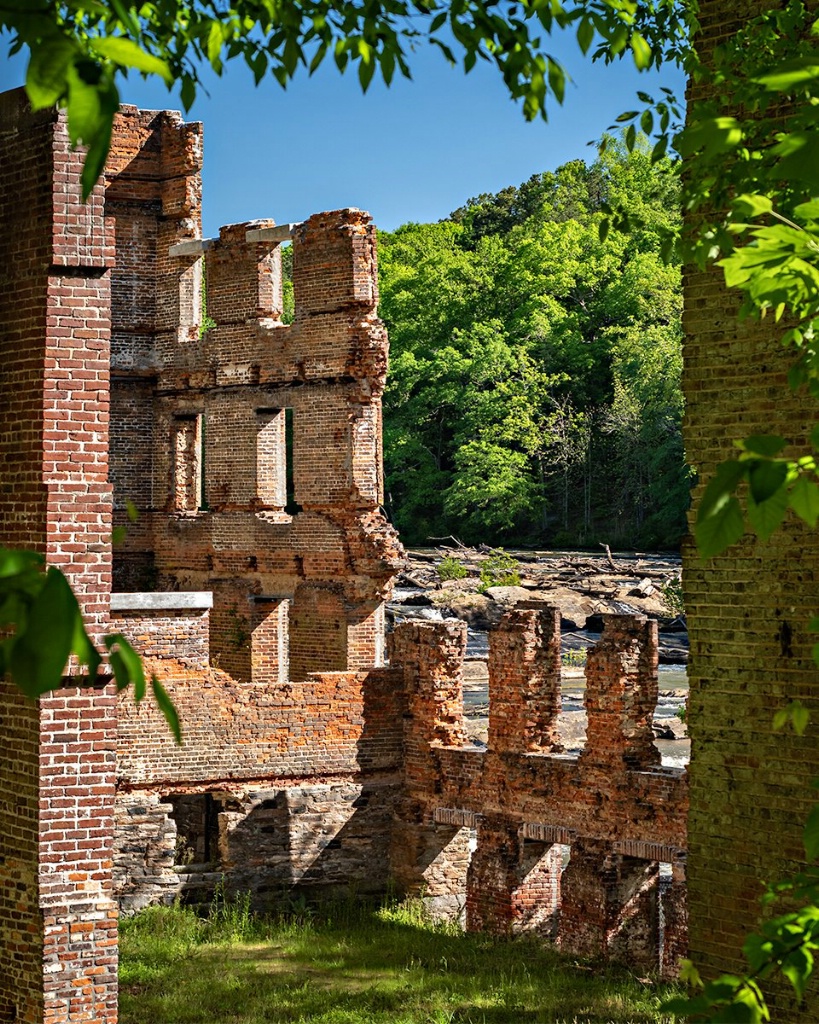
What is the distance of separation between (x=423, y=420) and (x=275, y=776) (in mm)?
39172

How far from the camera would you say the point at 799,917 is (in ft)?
14.2

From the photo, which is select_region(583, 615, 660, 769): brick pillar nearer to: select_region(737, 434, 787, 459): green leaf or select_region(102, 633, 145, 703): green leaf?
select_region(737, 434, 787, 459): green leaf

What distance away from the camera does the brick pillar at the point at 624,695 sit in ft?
53.9

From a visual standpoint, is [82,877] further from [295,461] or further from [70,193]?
[295,461]

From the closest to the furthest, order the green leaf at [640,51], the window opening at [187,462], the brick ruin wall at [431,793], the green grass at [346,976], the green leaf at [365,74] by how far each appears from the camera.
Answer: the green leaf at [365,74], the green leaf at [640,51], the green grass at [346,976], the brick ruin wall at [431,793], the window opening at [187,462]

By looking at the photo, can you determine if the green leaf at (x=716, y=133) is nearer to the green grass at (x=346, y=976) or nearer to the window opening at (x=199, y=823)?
the green grass at (x=346, y=976)

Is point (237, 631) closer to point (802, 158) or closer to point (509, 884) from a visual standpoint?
point (509, 884)

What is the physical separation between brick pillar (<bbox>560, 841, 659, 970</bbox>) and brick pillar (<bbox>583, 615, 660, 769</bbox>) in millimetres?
1070

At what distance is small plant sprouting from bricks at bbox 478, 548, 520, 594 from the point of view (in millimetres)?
41688

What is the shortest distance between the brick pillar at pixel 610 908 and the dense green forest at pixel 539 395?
3479cm

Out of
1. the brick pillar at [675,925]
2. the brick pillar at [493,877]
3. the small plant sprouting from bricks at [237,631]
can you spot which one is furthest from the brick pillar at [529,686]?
the small plant sprouting from bricks at [237,631]

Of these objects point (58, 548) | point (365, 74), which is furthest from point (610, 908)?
point (365, 74)

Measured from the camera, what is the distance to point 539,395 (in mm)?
57125

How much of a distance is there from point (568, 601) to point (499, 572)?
3.75 m
